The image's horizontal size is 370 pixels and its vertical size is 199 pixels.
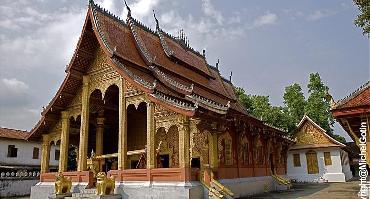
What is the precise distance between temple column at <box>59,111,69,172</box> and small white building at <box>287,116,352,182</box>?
18793 millimetres

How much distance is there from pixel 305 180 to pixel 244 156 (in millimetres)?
13485

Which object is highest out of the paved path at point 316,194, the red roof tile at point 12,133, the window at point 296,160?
the red roof tile at point 12,133

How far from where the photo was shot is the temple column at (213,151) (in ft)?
39.1

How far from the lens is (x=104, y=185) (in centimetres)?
1147

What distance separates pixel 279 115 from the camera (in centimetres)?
3133

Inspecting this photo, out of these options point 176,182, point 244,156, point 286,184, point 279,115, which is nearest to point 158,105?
point 176,182

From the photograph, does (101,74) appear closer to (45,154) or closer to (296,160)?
(45,154)

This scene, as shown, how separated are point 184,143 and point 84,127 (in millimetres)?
5539

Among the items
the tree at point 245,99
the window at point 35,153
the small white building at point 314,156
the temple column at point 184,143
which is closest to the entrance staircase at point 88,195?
the temple column at point 184,143

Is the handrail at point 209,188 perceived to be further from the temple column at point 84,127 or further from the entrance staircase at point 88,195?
the temple column at point 84,127

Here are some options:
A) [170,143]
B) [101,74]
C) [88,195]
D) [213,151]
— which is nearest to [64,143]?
[101,74]

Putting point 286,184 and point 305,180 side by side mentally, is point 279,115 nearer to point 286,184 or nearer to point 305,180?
point 305,180

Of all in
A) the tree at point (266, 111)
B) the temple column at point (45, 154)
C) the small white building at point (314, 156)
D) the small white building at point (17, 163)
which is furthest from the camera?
the tree at point (266, 111)

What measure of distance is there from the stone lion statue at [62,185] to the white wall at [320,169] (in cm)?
1978
